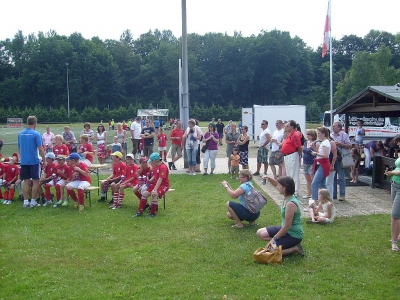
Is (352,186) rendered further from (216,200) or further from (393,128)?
(393,128)

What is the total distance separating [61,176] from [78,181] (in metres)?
0.48

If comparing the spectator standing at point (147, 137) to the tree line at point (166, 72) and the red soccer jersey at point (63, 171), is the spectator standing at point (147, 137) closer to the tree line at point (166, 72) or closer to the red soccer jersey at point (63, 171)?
the red soccer jersey at point (63, 171)

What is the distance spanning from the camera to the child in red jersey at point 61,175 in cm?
1012

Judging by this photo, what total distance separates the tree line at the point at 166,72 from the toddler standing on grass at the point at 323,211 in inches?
3123

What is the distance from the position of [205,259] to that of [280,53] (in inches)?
3559

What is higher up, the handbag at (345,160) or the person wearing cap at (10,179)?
the handbag at (345,160)

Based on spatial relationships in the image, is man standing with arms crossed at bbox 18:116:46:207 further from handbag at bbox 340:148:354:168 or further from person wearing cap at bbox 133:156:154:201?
handbag at bbox 340:148:354:168

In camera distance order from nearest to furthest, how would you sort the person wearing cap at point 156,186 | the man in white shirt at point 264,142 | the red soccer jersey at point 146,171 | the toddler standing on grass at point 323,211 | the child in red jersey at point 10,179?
the toddler standing on grass at point 323,211, the person wearing cap at point 156,186, the red soccer jersey at point 146,171, the child in red jersey at point 10,179, the man in white shirt at point 264,142

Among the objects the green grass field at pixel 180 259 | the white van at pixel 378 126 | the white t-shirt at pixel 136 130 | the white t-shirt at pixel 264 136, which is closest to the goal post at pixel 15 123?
the white t-shirt at pixel 136 130

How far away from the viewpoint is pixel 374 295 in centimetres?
494

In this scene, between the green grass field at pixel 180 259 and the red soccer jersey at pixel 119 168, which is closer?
the green grass field at pixel 180 259

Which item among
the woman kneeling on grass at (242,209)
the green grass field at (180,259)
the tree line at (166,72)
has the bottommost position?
the green grass field at (180,259)

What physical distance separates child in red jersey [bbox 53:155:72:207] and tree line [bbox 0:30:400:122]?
76804 millimetres

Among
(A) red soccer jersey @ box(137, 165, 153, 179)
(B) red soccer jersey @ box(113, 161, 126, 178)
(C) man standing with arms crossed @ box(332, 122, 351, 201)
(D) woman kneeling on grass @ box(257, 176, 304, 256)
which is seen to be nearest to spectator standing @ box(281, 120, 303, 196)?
(C) man standing with arms crossed @ box(332, 122, 351, 201)
